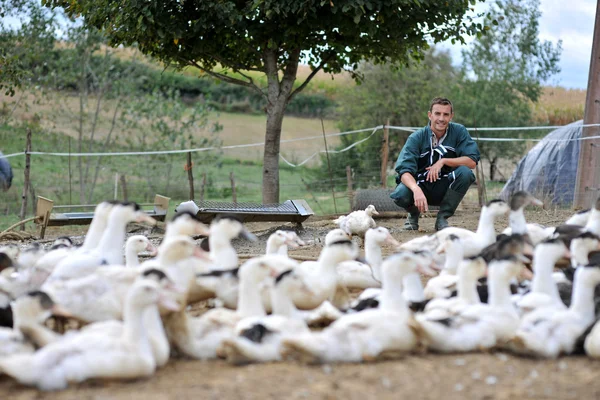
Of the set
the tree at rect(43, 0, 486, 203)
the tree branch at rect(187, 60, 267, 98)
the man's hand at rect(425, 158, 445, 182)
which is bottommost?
the man's hand at rect(425, 158, 445, 182)

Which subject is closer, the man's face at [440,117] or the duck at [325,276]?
the duck at [325,276]

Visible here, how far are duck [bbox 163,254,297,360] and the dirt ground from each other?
9cm

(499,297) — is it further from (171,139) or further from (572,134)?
(171,139)

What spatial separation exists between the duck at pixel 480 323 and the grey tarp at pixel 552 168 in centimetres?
846

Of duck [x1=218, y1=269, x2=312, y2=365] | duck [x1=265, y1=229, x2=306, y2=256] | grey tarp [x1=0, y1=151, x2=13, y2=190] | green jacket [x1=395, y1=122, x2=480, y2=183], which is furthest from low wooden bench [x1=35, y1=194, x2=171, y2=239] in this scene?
grey tarp [x1=0, y1=151, x2=13, y2=190]

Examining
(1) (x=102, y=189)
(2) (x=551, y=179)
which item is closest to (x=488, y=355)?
(2) (x=551, y=179)

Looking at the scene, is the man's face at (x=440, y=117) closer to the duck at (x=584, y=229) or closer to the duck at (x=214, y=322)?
the duck at (x=584, y=229)

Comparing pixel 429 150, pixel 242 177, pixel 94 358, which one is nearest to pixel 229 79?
pixel 429 150

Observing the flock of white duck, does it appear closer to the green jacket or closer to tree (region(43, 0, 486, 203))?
the green jacket

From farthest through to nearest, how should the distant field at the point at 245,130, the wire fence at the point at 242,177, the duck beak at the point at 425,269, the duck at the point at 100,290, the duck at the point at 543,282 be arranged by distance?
the distant field at the point at 245,130 → the wire fence at the point at 242,177 → the duck beak at the point at 425,269 → the duck at the point at 543,282 → the duck at the point at 100,290

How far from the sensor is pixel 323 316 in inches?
194

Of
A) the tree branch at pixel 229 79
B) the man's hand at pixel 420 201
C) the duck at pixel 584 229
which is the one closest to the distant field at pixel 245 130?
the tree branch at pixel 229 79

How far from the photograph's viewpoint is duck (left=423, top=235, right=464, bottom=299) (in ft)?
18.0

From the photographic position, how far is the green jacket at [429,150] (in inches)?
356
